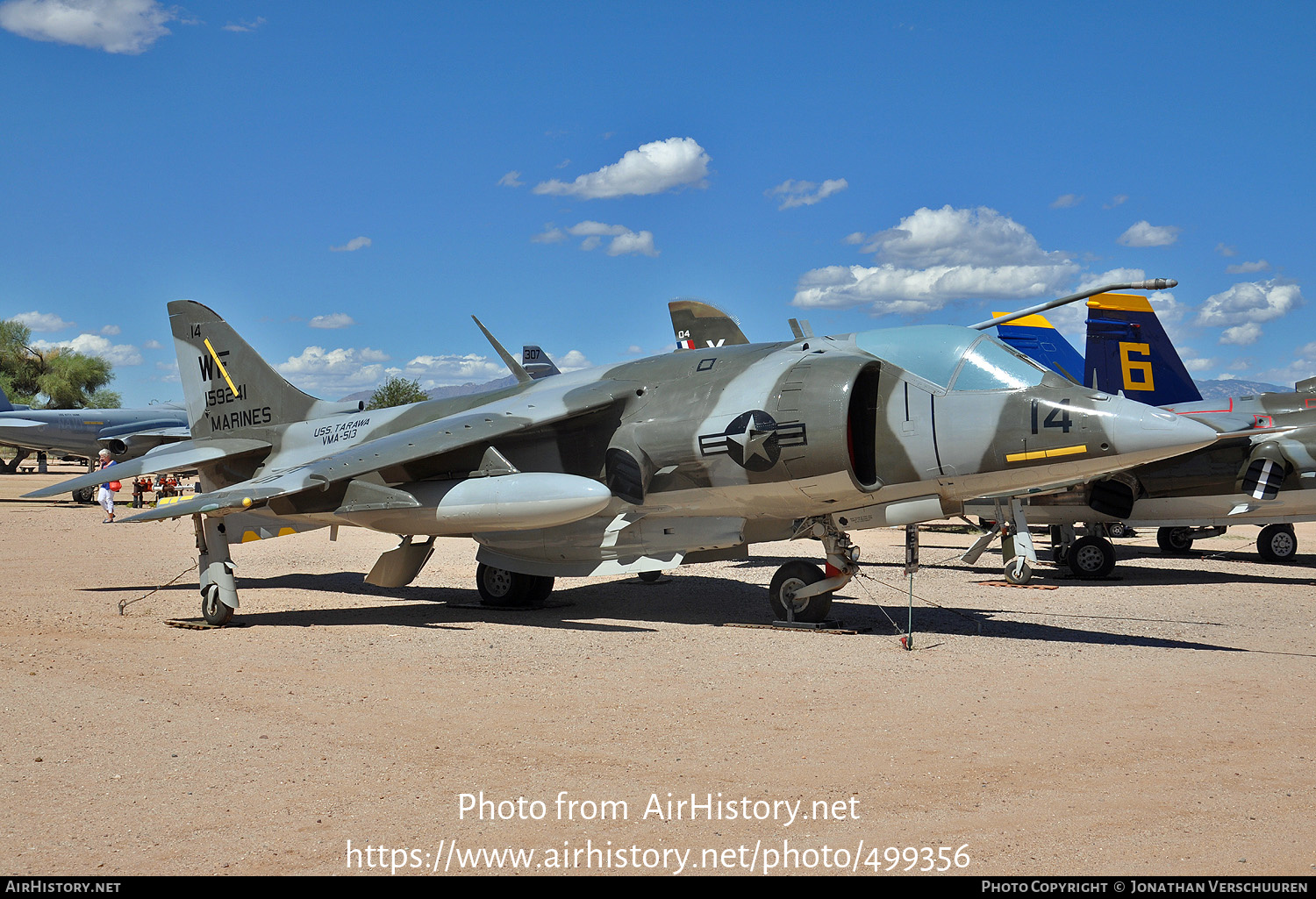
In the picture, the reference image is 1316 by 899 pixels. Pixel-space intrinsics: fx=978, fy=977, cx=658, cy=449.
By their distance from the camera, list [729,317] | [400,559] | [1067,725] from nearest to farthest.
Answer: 1. [1067,725]
2. [400,559]
3. [729,317]

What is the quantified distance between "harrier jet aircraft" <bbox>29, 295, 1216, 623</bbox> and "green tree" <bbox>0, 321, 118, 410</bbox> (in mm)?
75671

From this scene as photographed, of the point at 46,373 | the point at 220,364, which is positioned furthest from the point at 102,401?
the point at 220,364

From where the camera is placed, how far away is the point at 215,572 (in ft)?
35.2

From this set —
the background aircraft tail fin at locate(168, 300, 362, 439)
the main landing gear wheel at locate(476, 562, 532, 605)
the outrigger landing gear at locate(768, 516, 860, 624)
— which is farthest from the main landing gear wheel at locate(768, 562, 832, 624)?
the background aircraft tail fin at locate(168, 300, 362, 439)

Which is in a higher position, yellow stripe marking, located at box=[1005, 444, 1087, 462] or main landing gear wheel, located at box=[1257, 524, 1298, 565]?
yellow stripe marking, located at box=[1005, 444, 1087, 462]

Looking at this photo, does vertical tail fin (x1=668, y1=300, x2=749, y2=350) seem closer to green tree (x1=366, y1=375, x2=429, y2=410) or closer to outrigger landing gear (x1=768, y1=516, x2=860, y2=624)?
outrigger landing gear (x1=768, y1=516, x2=860, y2=624)

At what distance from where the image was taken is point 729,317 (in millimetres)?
16172

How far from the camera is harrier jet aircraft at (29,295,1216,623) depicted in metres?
9.16

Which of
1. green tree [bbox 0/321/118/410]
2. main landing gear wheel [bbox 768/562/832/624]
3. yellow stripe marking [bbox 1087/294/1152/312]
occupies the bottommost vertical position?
main landing gear wheel [bbox 768/562/832/624]

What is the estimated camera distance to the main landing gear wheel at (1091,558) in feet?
50.9

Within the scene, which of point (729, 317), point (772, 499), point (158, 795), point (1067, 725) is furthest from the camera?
point (729, 317)
